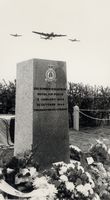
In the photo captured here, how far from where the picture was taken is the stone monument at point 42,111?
6.72 m

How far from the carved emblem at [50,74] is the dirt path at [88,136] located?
181 inches

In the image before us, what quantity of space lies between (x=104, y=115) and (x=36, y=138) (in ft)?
35.9

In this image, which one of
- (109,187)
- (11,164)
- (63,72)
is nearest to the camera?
(11,164)

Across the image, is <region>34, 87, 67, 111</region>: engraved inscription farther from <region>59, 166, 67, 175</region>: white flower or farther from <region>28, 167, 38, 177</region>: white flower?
<region>59, 166, 67, 175</region>: white flower

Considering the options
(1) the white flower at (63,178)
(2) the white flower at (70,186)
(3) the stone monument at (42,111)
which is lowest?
(2) the white flower at (70,186)

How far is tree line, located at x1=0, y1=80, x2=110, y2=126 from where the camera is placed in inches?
621

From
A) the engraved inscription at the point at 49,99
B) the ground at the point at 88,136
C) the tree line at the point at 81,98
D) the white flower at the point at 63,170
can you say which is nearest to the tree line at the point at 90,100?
the tree line at the point at 81,98

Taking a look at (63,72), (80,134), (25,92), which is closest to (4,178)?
(25,92)

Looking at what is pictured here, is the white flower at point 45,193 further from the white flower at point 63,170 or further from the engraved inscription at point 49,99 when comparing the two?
the engraved inscription at point 49,99

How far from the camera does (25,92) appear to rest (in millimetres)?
6895

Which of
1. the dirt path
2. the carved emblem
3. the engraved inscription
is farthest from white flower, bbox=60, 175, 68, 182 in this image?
the dirt path

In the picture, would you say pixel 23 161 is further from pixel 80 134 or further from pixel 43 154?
pixel 80 134

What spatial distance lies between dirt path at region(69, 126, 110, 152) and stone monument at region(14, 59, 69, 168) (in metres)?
4.23

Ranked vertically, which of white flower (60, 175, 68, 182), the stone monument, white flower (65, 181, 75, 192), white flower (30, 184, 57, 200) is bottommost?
white flower (30, 184, 57, 200)
